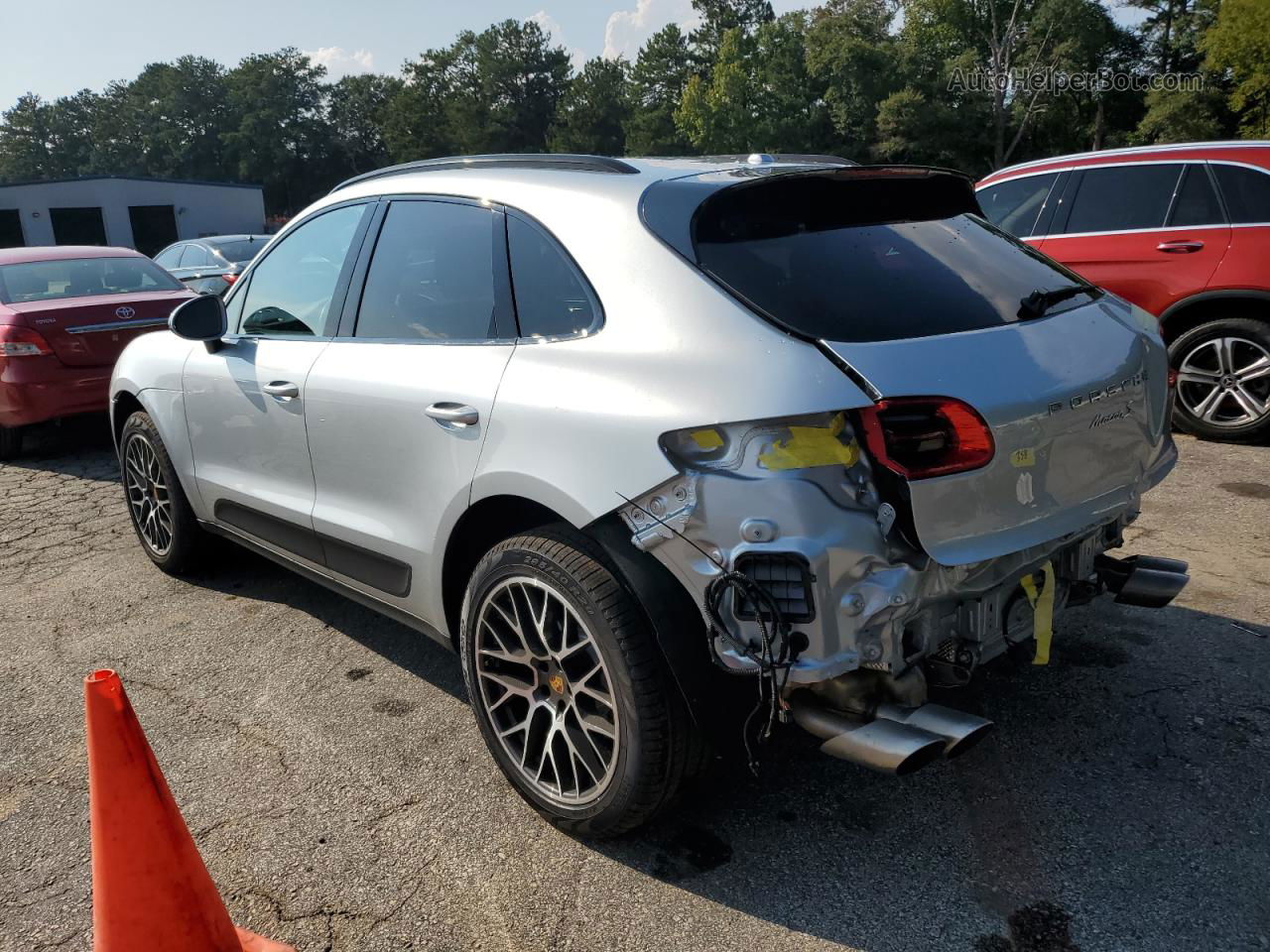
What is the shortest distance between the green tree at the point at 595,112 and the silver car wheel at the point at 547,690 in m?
91.8

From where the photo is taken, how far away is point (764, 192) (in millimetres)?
2604

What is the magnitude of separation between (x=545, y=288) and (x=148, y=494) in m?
3.00

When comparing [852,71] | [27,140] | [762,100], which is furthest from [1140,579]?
[27,140]

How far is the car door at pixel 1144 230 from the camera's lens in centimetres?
614

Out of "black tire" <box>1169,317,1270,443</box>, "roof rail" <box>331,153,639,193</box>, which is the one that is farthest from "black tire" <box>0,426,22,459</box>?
"black tire" <box>1169,317,1270,443</box>

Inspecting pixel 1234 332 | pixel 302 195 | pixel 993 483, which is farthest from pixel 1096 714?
pixel 302 195

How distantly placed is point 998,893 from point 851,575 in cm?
92

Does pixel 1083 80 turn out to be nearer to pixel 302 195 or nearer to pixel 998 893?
pixel 998 893

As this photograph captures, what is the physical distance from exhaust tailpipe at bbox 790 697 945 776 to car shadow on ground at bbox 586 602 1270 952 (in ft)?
1.40

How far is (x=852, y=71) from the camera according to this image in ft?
194

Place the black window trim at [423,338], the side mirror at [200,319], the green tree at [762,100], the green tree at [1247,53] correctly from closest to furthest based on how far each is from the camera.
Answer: the black window trim at [423,338] < the side mirror at [200,319] < the green tree at [1247,53] < the green tree at [762,100]

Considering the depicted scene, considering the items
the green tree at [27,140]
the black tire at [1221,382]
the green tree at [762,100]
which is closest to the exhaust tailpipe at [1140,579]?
the black tire at [1221,382]

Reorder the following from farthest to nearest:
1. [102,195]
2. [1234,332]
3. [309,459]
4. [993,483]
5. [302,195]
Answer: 1. [302,195]
2. [102,195]
3. [1234,332]
4. [309,459]
5. [993,483]

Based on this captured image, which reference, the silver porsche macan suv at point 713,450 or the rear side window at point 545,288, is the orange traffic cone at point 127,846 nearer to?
the silver porsche macan suv at point 713,450
